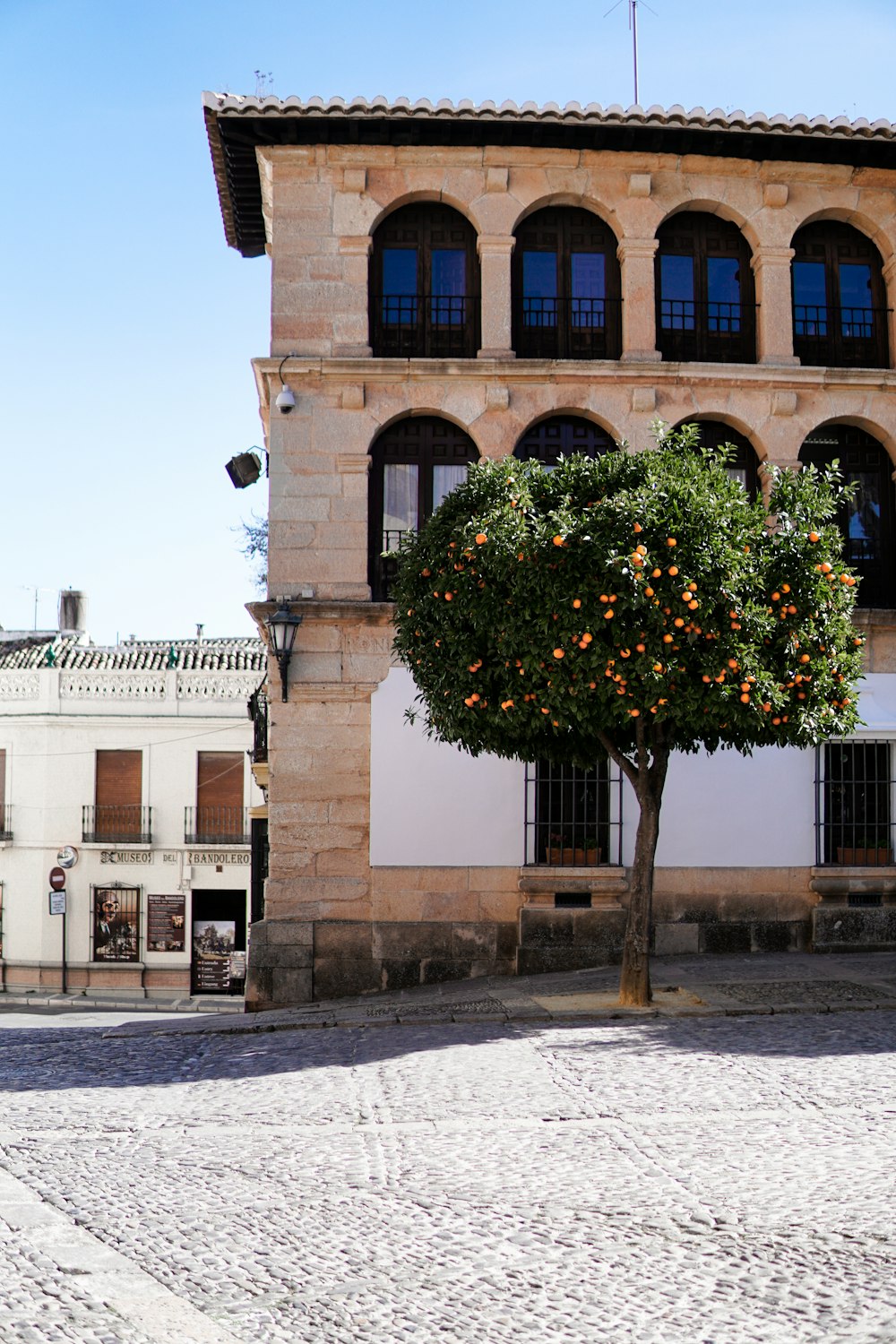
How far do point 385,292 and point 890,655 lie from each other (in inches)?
292

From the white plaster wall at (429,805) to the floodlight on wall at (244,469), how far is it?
164 inches

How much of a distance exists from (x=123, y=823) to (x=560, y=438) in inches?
800

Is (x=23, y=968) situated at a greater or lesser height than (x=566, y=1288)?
lesser

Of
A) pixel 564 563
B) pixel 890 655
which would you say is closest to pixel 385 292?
pixel 564 563

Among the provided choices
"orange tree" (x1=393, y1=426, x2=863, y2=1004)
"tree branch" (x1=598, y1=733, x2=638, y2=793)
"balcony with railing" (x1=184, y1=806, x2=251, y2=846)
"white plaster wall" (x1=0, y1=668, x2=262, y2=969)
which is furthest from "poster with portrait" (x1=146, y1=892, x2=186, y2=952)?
"tree branch" (x1=598, y1=733, x2=638, y2=793)

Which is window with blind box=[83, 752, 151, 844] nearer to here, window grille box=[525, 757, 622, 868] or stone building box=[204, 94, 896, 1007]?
stone building box=[204, 94, 896, 1007]

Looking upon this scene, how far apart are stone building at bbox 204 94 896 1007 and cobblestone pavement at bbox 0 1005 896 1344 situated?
14.5 feet

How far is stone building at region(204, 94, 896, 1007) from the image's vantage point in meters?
16.0

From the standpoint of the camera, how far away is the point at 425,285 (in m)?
16.8

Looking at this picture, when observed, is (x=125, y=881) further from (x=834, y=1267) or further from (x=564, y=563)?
(x=834, y=1267)

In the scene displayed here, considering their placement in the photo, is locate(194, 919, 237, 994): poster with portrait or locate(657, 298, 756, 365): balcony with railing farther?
locate(194, 919, 237, 994): poster with portrait

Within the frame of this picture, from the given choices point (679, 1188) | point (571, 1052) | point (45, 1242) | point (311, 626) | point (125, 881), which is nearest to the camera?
point (45, 1242)

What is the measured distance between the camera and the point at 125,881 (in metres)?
33.2

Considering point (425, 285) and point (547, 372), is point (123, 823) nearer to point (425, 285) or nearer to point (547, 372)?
point (425, 285)
